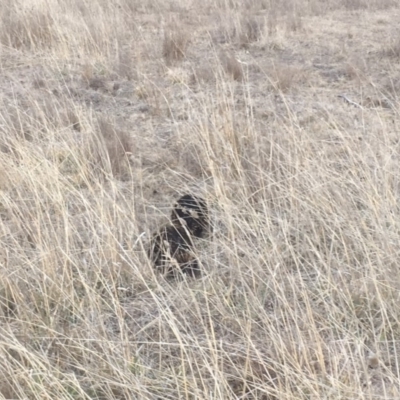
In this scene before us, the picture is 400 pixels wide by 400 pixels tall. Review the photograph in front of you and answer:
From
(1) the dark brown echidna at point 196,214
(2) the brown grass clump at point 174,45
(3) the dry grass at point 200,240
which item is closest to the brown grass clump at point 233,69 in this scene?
(3) the dry grass at point 200,240

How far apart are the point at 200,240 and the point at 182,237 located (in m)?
0.18

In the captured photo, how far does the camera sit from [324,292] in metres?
2.05

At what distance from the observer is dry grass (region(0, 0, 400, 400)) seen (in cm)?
178

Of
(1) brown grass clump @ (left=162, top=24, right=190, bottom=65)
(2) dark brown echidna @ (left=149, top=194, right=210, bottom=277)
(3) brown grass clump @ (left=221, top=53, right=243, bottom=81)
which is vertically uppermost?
(1) brown grass clump @ (left=162, top=24, right=190, bottom=65)

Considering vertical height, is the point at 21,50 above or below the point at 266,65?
above

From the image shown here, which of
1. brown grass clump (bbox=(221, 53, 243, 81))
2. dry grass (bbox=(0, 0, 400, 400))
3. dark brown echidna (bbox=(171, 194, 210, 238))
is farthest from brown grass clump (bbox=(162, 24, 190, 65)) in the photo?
dark brown echidna (bbox=(171, 194, 210, 238))

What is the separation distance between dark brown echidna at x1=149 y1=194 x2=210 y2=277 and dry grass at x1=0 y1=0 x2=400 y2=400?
0.07 meters

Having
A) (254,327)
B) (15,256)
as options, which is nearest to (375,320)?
(254,327)

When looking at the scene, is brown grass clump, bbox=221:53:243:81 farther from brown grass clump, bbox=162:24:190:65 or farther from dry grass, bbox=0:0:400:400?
brown grass clump, bbox=162:24:190:65

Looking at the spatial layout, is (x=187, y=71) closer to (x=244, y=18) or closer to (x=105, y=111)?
(x=105, y=111)

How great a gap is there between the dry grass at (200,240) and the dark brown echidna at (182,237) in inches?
2.7

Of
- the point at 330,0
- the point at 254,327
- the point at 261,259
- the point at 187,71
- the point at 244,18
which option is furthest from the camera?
the point at 330,0

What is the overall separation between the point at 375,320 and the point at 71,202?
1750mm

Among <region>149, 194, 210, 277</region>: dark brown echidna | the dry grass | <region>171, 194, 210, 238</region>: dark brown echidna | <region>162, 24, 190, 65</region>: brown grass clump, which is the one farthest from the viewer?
<region>162, 24, 190, 65</region>: brown grass clump
